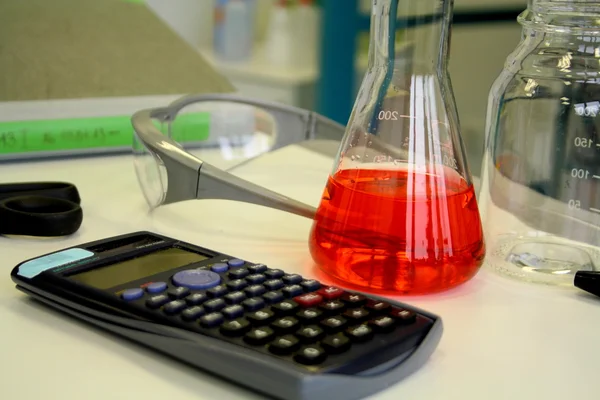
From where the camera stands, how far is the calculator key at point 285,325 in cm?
29

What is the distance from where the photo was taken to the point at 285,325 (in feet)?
0.94

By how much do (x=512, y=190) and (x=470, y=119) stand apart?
42.6 inches

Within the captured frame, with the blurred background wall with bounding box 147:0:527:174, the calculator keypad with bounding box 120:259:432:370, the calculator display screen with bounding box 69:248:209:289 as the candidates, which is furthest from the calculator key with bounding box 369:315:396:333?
the blurred background wall with bounding box 147:0:527:174

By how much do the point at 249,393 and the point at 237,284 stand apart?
0.07 m

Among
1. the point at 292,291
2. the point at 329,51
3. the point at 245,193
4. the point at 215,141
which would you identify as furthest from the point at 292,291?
the point at 329,51

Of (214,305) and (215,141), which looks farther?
(215,141)

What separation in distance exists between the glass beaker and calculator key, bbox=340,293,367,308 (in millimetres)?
130

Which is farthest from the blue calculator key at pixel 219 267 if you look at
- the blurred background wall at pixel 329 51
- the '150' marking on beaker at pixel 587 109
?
the blurred background wall at pixel 329 51

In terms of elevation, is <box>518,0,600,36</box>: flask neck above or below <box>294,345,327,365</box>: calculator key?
above

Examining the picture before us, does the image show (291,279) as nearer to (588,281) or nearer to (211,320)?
(211,320)

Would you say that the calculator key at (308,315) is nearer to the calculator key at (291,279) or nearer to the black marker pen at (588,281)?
the calculator key at (291,279)

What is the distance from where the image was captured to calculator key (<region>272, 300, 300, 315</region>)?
12.0 inches

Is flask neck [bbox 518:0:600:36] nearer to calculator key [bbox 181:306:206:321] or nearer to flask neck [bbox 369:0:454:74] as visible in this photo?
flask neck [bbox 369:0:454:74]

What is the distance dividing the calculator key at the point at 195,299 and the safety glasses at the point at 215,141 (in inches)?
5.9
